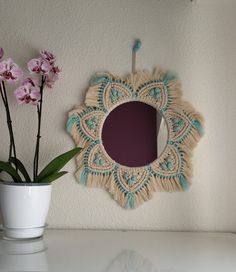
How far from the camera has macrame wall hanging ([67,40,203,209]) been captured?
1103mm

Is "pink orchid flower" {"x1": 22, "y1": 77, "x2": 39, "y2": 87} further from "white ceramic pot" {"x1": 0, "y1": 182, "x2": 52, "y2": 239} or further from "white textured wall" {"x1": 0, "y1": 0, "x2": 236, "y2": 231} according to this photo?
"white ceramic pot" {"x1": 0, "y1": 182, "x2": 52, "y2": 239}

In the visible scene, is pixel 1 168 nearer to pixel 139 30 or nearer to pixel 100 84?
pixel 100 84

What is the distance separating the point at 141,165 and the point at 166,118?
0.18m

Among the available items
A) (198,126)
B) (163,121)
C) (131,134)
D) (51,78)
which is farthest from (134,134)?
(51,78)

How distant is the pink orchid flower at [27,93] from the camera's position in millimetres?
1000

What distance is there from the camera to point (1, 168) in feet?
3.17

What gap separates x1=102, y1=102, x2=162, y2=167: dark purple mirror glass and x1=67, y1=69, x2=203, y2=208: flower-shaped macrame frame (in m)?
0.02

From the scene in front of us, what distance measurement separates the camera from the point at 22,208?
94cm

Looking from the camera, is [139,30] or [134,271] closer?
[134,271]

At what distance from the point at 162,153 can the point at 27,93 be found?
0.49m

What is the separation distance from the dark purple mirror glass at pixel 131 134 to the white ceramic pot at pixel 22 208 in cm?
28

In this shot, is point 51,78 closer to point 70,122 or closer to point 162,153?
point 70,122

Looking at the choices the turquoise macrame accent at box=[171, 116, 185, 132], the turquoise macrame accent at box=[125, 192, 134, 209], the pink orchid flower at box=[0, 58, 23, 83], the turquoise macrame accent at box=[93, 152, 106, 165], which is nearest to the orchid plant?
the pink orchid flower at box=[0, 58, 23, 83]

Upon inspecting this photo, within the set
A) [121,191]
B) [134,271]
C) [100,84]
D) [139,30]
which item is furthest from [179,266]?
[139,30]
